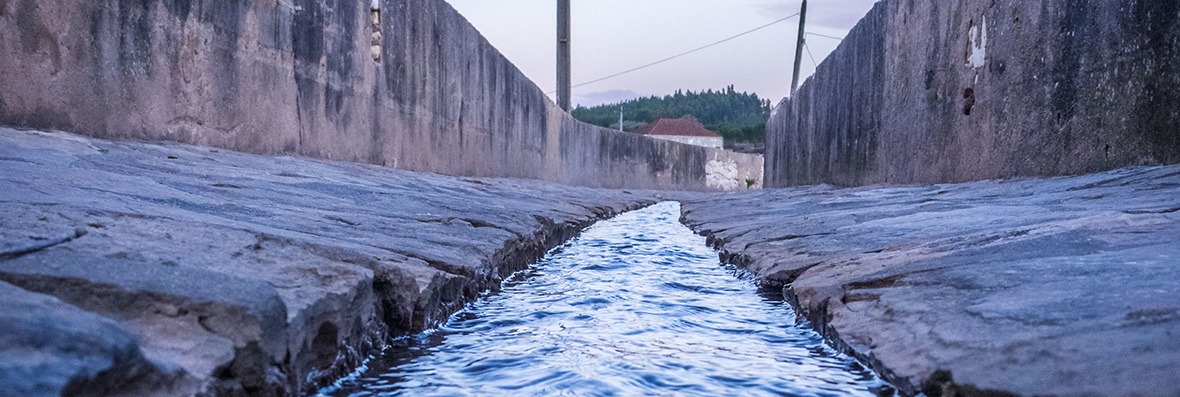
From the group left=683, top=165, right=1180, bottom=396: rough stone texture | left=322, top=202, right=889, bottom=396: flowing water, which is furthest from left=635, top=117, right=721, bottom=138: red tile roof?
left=322, top=202, right=889, bottom=396: flowing water

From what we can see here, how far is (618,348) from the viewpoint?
246cm

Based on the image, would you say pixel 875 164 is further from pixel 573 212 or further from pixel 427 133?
pixel 427 133

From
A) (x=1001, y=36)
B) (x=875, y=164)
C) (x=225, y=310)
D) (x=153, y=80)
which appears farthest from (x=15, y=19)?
(x=875, y=164)

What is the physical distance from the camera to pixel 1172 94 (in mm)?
4000

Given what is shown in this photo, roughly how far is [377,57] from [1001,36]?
445 cm

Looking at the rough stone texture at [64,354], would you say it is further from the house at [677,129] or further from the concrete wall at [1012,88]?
the house at [677,129]

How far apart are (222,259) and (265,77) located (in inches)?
156

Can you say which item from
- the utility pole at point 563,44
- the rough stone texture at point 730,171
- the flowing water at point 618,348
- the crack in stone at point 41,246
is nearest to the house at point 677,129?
the rough stone texture at point 730,171

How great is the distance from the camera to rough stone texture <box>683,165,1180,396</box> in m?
1.50

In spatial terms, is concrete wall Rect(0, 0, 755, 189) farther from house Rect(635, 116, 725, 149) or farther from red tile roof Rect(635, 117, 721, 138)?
red tile roof Rect(635, 117, 721, 138)

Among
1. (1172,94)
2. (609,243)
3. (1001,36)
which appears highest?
(1001,36)

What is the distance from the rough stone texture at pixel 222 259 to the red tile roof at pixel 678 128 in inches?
2523

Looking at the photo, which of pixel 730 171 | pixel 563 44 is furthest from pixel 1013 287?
pixel 730 171

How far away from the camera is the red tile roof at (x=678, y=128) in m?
68.1
